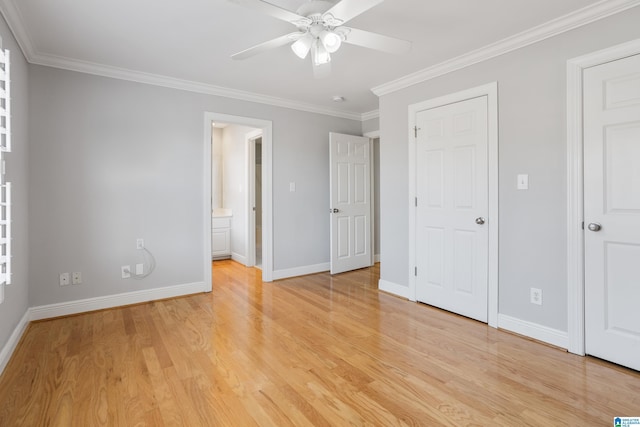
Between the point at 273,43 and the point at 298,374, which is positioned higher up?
the point at 273,43

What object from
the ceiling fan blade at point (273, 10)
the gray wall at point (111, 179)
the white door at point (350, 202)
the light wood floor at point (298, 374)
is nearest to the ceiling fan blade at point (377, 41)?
the ceiling fan blade at point (273, 10)

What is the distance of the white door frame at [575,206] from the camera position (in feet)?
7.60

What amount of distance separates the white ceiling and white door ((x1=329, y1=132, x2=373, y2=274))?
131cm

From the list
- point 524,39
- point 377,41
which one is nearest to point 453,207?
point 524,39

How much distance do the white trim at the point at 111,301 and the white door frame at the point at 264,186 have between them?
23cm

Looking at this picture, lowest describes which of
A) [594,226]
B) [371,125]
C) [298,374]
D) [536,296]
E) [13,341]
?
[298,374]

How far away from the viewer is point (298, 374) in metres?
2.09

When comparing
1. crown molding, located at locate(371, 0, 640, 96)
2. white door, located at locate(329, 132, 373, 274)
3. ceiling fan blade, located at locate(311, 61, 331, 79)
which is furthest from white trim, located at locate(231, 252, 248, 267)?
ceiling fan blade, located at locate(311, 61, 331, 79)

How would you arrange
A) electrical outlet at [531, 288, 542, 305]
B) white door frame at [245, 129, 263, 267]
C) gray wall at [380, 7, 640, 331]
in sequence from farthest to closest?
white door frame at [245, 129, 263, 267], electrical outlet at [531, 288, 542, 305], gray wall at [380, 7, 640, 331]

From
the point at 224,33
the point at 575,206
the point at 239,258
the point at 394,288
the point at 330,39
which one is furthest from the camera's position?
the point at 239,258

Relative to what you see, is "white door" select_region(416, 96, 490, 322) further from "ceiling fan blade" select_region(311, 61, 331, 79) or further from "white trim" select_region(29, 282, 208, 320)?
"white trim" select_region(29, 282, 208, 320)

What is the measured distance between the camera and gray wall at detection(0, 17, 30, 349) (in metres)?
2.29

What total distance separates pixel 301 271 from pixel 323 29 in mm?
3333

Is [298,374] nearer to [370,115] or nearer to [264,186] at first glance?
[264,186]
